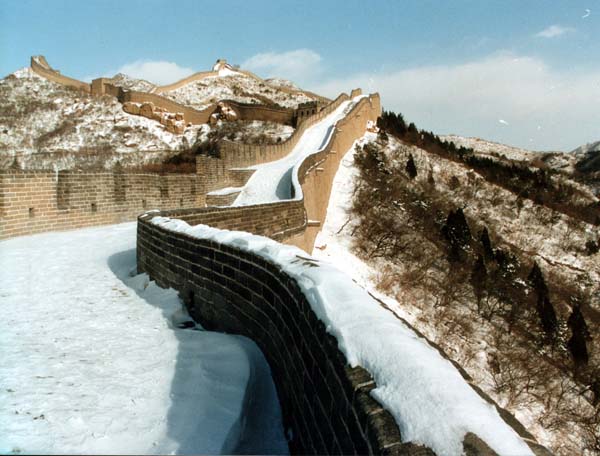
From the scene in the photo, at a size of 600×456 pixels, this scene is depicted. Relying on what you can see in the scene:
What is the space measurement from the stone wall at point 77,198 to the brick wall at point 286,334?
16.4ft

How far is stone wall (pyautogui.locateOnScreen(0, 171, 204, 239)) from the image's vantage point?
Result: 380 inches

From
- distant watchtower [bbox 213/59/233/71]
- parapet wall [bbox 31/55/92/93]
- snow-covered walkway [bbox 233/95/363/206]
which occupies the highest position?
distant watchtower [bbox 213/59/233/71]

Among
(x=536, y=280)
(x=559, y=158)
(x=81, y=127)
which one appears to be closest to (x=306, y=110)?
(x=81, y=127)

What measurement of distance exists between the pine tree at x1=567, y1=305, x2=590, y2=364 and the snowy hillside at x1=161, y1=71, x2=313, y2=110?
125ft

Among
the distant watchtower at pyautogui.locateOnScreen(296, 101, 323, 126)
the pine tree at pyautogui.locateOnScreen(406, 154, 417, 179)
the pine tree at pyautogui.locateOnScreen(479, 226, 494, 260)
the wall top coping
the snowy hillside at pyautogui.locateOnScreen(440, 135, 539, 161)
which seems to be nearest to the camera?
the wall top coping

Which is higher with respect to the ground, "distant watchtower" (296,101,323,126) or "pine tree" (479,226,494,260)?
"distant watchtower" (296,101,323,126)

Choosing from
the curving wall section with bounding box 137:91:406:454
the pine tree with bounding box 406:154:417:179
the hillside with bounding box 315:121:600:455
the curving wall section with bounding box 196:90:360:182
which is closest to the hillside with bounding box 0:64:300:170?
the curving wall section with bounding box 196:90:360:182

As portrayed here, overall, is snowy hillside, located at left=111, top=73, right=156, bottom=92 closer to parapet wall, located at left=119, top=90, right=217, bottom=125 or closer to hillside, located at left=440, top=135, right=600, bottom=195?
parapet wall, located at left=119, top=90, right=217, bottom=125

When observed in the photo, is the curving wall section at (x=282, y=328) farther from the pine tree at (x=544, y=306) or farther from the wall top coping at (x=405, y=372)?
the pine tree at (x=544, y=306)

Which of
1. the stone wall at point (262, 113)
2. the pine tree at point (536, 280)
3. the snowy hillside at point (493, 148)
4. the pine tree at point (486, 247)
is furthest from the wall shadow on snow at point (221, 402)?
the snowy hillside at point (493, 148)

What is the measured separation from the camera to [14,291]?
576 centimetres

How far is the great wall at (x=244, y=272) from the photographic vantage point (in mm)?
1988

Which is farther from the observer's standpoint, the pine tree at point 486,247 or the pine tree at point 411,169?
the pine tree at point 411,169

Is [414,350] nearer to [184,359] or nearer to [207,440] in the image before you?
[207,440]
